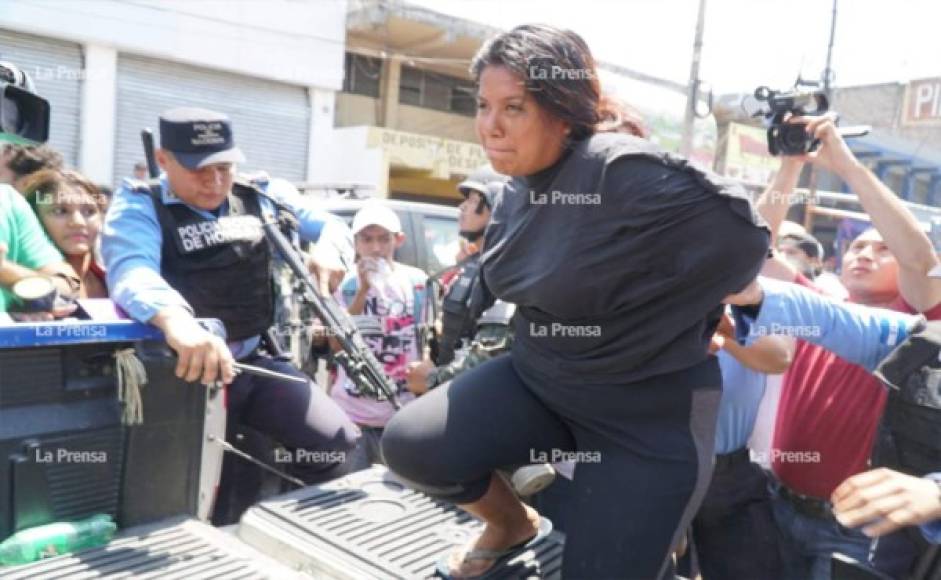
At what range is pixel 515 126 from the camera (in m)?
1.83

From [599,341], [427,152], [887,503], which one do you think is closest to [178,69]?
[427,152]

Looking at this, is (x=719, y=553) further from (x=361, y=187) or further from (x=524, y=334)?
(x=361, y=187)

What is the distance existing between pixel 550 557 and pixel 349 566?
0.57 meters

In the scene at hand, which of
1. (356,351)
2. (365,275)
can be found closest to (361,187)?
(365,275)

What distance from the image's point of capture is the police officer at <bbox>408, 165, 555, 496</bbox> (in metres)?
2.90

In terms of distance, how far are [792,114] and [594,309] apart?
167 cm

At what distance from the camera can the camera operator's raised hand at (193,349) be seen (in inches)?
83.3

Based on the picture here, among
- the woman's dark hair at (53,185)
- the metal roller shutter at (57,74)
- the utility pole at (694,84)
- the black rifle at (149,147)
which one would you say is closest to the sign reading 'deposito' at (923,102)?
the utility pole at (694,84)

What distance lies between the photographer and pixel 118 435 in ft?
7.31

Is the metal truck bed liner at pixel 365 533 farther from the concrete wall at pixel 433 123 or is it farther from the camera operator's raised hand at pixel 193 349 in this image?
the concrete wall at pixel 433 123

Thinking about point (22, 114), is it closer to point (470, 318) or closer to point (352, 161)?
point (470, 318)

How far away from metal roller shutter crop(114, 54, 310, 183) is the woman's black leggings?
32.0 feet

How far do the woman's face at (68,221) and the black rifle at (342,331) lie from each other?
4.07 feet

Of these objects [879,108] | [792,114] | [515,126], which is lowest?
[515,126]
